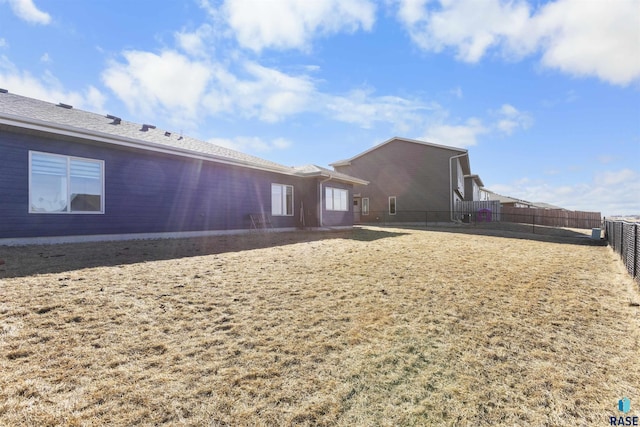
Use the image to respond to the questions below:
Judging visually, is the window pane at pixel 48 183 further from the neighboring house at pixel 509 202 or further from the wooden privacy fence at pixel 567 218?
the neighboring house at pixel 509 202

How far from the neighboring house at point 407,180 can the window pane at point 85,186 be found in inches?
688

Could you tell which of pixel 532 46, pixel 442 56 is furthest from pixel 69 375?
pixel 532 46

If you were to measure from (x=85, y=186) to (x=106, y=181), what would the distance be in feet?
1.59

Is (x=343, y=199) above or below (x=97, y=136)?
below

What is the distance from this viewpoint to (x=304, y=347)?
9.14ft

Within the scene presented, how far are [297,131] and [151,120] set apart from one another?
8189mm

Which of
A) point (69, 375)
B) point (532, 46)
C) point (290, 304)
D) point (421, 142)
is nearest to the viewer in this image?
point (69, 375)

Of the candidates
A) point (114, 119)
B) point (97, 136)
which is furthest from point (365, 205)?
point (97, 136)

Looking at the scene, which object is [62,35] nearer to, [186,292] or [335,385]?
[186,292]

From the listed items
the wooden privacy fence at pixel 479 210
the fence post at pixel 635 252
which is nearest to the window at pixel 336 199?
the wooden privacy fence at pixel 479 210

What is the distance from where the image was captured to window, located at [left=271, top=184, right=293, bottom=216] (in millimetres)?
12914

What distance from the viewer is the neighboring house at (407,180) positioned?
2038 centimetres

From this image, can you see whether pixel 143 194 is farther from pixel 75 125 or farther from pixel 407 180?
pixel 407 180

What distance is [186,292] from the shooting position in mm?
3988
